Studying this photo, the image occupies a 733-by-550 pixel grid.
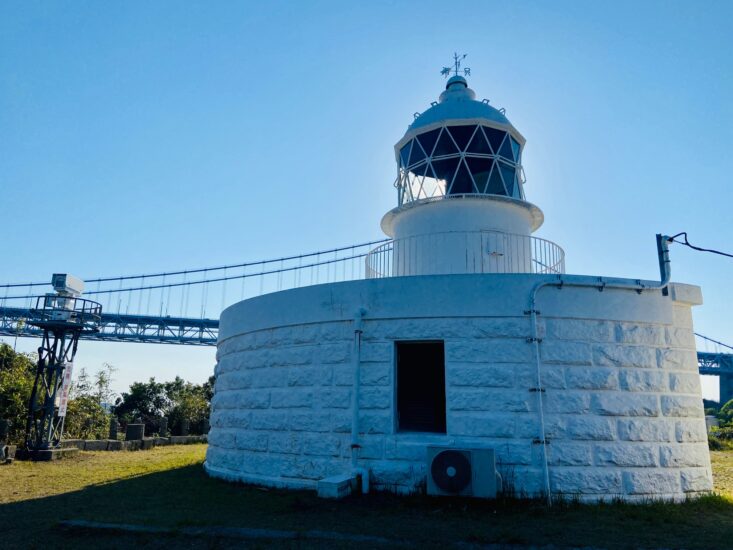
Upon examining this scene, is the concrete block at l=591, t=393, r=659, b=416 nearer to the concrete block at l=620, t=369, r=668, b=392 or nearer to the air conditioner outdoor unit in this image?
the concrete block at l=620, t=369, r=668, b=392

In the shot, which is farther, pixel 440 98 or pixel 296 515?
pixel 440 98

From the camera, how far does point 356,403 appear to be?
8.02 metres

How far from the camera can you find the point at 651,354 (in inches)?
314

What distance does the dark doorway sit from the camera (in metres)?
8.67

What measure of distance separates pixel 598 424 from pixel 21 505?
856cm

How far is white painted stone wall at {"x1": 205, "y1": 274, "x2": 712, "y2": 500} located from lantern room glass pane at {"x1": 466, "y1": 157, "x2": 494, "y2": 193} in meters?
3.82

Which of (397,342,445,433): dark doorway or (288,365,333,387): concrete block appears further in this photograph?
(397,342,445,433): dark doorway

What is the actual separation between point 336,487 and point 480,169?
7320 mm

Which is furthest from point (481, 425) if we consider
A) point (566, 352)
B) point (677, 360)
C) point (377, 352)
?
point (677, 360)

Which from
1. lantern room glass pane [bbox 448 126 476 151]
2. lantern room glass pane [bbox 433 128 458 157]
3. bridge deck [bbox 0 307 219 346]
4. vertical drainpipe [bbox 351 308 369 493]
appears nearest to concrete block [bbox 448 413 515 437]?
vertical drainpipe [bbox 351 308 369 493]

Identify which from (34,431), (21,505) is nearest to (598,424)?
(21,505)

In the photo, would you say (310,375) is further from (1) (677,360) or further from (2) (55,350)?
(2) (55,350)

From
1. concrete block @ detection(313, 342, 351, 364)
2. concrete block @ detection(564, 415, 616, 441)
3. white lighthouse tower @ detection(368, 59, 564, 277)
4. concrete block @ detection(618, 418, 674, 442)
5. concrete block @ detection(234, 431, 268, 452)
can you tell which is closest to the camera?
concrete block @ detection(564, 415, 616, 441)

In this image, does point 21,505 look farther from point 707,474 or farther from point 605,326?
point 707,474
